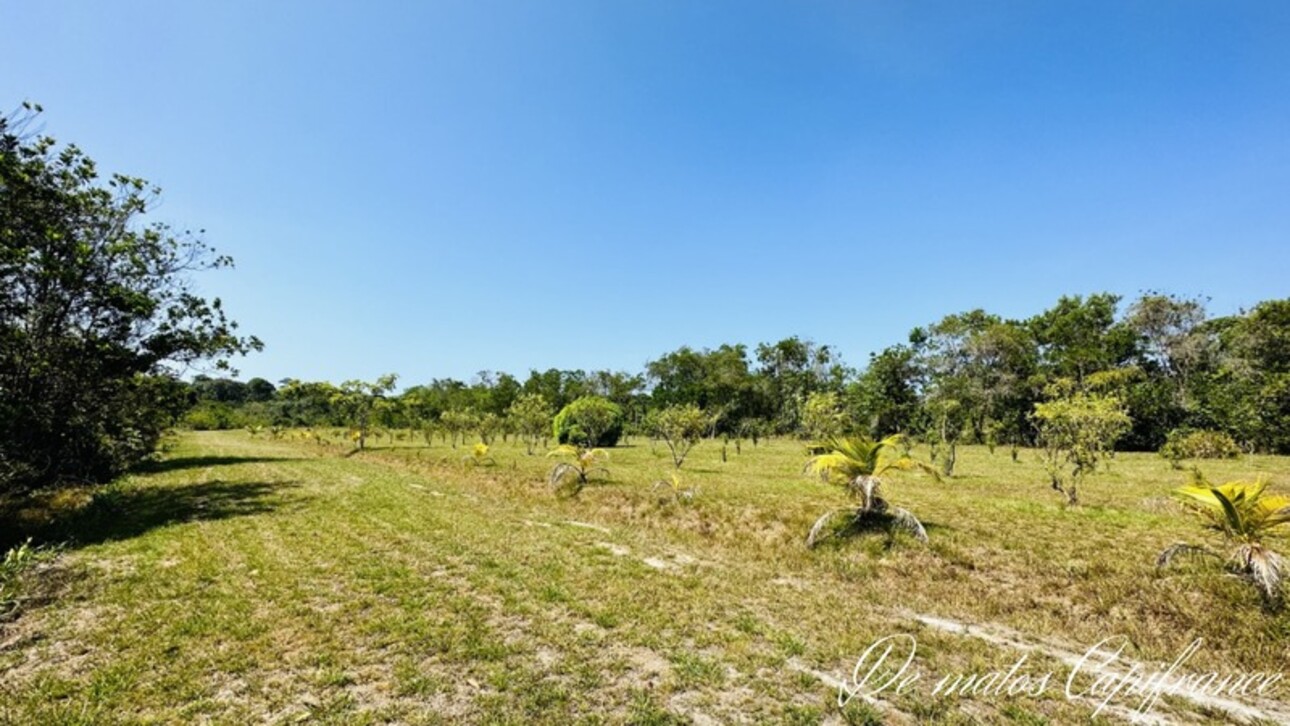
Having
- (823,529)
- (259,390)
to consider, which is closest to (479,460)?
(823,529)

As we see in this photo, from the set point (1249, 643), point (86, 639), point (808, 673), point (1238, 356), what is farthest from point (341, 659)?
point (1238, 356)

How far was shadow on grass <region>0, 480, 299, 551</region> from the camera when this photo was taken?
13.0 m

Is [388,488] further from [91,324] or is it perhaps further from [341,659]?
[341,659]

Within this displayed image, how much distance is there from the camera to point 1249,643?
702cm

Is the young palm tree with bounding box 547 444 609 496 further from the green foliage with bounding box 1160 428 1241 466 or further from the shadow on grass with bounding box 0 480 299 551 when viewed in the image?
the green foliage with bounding box 1160 428 1241 466

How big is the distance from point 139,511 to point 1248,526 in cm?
2710

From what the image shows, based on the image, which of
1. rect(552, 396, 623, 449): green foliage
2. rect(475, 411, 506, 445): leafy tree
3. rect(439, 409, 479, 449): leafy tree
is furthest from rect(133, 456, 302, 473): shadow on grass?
rect(552, 396, 623, 449): green foliage

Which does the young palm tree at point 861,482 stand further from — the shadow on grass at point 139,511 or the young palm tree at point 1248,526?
the shadow on grass at point 139,511

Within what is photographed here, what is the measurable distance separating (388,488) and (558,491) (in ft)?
22.8

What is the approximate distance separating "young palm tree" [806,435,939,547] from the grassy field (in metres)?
0.56

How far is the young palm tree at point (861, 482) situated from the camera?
1203 centimetres

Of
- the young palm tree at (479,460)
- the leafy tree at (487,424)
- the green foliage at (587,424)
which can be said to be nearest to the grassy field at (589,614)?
the young palm tree at (479,460)

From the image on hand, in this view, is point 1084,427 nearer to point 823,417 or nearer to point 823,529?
point 823,417

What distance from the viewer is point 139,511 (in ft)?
51.4
